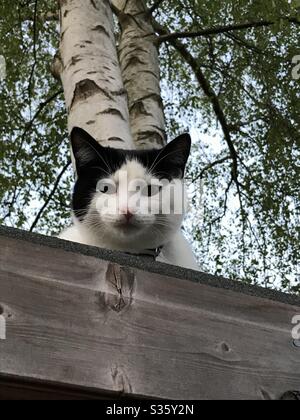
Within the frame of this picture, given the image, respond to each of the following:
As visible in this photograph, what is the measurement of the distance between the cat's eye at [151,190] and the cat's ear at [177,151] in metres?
0.19

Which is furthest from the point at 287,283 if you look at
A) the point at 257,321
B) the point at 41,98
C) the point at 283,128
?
the point at 257,321

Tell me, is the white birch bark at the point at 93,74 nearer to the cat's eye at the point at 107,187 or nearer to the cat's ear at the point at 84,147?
the cat's ear at the point at 84,147

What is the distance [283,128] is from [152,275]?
610 centimetres

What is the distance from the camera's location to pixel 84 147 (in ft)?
9.43

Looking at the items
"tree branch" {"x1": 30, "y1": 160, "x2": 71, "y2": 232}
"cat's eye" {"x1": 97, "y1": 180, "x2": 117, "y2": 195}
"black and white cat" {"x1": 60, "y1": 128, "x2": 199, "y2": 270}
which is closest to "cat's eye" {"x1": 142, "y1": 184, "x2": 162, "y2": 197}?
"black and white cat" {"x1": 60, "y1": 128, "x2": 199, "y2": 270}

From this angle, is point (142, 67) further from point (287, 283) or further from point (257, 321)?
point (257, 321)

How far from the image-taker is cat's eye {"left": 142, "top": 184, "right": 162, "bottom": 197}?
9.03 ft

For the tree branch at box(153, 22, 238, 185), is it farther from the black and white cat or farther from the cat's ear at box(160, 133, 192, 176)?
the black and white cat

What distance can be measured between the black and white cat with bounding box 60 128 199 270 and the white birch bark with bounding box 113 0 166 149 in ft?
4.37

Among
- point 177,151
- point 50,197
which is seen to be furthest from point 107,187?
point 50,197

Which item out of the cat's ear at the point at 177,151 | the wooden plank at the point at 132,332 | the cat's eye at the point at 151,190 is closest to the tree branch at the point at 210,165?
the cat's ear at the point at 177,151

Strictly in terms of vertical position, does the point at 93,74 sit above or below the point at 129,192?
above

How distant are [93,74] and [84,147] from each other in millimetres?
929

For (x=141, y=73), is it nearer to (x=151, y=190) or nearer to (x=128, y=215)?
(x=151, y=190)
